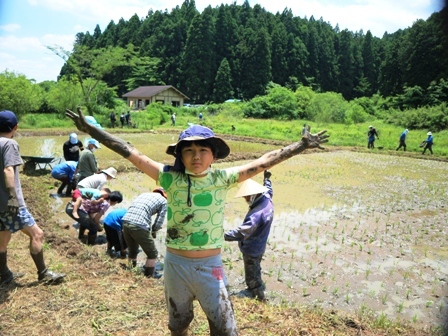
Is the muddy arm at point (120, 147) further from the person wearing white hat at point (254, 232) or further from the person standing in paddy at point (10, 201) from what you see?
the person wearing white hat at point (254, 232)

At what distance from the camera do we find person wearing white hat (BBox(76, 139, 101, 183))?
7199 millimetres

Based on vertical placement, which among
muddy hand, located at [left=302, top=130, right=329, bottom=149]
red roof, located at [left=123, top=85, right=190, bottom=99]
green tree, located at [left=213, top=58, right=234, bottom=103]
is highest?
green tree, located at [left=213, top=58, right=234, bottom=103]

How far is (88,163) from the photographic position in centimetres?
725

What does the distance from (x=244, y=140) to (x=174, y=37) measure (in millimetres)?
49026

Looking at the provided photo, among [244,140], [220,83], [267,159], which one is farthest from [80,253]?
[220,83]

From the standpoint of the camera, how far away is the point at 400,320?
407 cm

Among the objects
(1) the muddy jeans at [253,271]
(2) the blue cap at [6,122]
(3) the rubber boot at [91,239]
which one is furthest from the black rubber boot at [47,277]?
(1) the muddy jeans at [253,271]

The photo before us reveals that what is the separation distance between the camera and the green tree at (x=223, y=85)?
55531mm

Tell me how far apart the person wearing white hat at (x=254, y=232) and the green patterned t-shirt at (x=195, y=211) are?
1.77 meters

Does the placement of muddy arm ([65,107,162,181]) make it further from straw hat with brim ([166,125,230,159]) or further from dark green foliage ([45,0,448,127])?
dark green foliage ([45,0,448,127])

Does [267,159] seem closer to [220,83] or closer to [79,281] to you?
[79,281]

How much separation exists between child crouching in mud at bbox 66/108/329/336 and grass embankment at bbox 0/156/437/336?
38.8 inches

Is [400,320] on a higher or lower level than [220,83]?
lower

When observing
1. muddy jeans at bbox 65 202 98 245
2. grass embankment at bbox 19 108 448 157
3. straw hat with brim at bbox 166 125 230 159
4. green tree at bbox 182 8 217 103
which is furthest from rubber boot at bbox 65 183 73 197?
green tree at bbox 182 8 217 103
